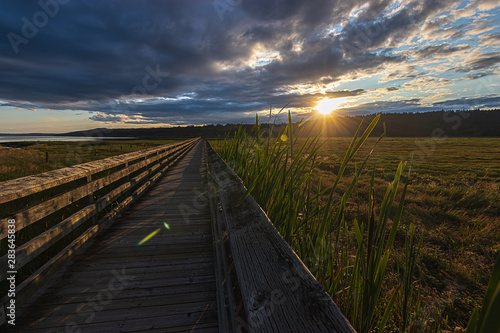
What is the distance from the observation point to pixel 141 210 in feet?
14.1

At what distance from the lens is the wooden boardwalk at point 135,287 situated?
176cm

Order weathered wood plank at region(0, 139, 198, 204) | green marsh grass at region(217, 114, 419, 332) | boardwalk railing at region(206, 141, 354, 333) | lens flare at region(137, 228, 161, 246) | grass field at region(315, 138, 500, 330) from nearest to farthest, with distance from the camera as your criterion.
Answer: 1. boardwalk railing at region(206, 141, 354, 333)
2. green marsh grass at region(217, 114, 419, 332)
3. weathered wood plank at region(0, 139, 198, 204)
4. grass field at region(315, 138, 500, 330)
5. lens flare at region(137, 228, 161, 246)

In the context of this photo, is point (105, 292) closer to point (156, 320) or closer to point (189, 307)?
point (156, 320)

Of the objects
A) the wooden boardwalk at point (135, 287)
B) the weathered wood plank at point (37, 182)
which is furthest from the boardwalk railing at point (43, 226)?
the wooden boardwalk at point (135, 287)

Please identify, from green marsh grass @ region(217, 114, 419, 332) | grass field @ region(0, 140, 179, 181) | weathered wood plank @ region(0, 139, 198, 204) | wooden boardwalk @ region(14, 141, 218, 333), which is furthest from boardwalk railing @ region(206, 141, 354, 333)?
grass field @ region(0, 140, 179, 181)

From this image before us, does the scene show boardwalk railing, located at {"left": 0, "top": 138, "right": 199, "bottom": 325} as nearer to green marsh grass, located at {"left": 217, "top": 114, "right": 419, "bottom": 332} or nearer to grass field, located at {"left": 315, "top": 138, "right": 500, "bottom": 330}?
green marsh grass, located at {"left": 217, "top": 114, "right": 419, "bottom": 332}

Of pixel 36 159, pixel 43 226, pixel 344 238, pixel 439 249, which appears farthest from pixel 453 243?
pixel 36 159

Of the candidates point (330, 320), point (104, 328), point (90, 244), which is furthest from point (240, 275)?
point (90, 244)

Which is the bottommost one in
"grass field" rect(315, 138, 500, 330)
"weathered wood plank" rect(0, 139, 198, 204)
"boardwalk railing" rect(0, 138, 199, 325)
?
"grass field" rect(315, 138, 500, 330)

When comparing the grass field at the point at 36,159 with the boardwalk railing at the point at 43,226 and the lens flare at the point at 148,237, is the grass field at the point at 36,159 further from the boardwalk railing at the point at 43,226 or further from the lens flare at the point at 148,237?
the lens flare at the point at 148,237

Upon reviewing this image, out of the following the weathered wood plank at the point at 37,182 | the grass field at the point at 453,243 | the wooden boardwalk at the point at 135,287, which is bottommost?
the grass field at the point at 453,243

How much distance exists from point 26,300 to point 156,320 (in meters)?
1.08

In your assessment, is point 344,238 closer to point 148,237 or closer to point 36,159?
point 148,237

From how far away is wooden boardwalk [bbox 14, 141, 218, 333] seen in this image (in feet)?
5.76
